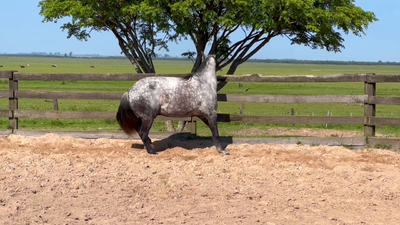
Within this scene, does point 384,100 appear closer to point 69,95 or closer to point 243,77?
point 243,77

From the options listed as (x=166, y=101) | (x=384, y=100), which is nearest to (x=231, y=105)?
(x=384, y=100)

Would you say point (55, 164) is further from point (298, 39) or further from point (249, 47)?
point (298, 39)

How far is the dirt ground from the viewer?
5.32 m

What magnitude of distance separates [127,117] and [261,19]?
5458mm

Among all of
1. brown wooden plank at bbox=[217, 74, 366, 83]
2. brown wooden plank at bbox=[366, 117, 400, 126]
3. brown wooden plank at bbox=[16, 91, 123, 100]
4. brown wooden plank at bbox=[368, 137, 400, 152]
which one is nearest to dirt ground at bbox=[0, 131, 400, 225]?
brown wooden plank at bbox=[368, 137, 400, 152]

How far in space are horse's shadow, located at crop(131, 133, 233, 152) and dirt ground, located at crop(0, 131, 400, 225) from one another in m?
0.18

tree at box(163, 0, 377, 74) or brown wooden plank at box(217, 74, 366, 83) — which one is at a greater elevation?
tree at box(163, 0, 377, 74)

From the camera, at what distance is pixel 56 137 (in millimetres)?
9477

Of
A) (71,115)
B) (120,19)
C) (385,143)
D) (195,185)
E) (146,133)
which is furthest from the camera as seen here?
(120,19)

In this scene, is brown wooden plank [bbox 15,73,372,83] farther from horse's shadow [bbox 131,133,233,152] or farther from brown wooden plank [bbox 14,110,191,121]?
horse's shadow [bbox 131,133,233,152]

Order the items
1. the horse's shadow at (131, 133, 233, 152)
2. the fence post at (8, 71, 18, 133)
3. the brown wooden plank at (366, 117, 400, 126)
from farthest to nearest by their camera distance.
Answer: the fence post at (8, 71, 18, 133)
the brown wooden plank at (366, 117, 400, 126)
the horse's shadow at (131, 133, 233, 152)

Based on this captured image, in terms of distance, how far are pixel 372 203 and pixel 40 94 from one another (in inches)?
264

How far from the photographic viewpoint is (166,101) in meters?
8.51

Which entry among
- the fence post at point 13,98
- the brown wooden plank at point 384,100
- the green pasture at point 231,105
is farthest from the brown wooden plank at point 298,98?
the fence post at point 13,98
